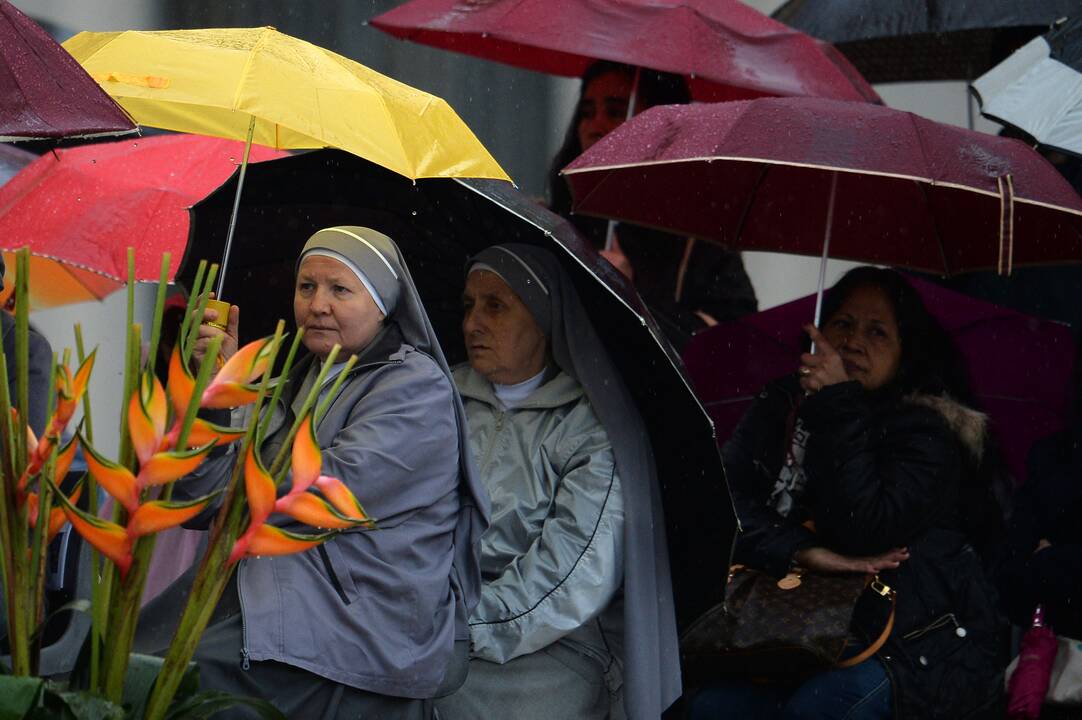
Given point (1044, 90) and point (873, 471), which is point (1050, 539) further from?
point (1044, 90)

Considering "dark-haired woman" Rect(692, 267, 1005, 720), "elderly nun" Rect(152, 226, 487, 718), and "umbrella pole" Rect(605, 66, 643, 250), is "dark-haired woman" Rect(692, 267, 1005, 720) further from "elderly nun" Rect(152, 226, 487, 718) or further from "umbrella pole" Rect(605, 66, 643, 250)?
"elderly nun" Rect(152, 226, 487, 718)

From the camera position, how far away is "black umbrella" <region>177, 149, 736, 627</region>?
12.9ft

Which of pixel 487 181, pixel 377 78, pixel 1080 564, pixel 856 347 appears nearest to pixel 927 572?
pixel 1080 564

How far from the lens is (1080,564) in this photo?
4316mm

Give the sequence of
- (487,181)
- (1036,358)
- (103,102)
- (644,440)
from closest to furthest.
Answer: (103,102)
(487,181)
(644,440)
(1036,358)

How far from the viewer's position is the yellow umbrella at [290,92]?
11.6 ft

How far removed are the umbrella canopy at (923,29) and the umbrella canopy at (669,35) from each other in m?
0.43

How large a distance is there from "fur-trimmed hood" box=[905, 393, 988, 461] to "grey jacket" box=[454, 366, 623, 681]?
1015mm

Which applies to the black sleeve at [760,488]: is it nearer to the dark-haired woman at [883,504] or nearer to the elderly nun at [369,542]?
the dark-haired woman at [883,504]

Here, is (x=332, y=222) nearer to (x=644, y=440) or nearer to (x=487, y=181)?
(x=487, y=181)

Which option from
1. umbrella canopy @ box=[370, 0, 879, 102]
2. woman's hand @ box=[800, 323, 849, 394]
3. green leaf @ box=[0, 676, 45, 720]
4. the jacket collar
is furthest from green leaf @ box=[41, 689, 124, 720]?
umbrella canopy @ box=[370, 0, 879, 102]

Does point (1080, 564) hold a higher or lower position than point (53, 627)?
higher

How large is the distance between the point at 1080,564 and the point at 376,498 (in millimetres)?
1994

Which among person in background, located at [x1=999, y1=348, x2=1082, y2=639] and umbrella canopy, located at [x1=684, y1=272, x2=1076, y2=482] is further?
umbrella canopy, located at [x1=684, y1=272, x2=1076, y2=482]
